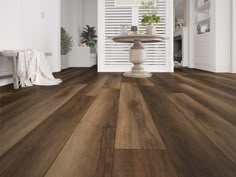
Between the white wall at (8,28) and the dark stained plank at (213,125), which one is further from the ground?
the white wall at (8,28)

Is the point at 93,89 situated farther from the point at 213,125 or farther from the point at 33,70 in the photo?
the point at 213,125

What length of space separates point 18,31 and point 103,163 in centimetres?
254

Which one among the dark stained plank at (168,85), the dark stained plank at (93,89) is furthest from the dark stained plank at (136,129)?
the dark stained plank at (168,85)

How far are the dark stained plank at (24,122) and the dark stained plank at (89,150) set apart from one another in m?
0.19

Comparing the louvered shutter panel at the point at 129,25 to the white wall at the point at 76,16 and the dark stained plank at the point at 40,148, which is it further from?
the dark stained plank at the point at 40,148

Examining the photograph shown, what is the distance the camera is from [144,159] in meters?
0.70

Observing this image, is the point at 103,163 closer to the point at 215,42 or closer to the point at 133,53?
the point at 133,53

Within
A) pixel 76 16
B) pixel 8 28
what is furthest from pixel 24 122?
pixel 76 16

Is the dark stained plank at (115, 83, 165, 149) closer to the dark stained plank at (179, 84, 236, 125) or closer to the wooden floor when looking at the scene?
the wooden floor

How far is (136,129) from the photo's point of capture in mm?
988

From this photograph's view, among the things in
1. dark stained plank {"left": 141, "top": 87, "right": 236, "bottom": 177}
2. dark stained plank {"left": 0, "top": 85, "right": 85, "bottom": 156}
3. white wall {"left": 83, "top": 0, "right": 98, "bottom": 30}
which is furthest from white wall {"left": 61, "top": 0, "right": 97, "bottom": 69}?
dark stained plank {"left": 141, "top": 87, "right": 236, "bottom": 177}

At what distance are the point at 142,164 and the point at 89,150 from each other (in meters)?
0.18

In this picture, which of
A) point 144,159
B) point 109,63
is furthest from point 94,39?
point 144,159

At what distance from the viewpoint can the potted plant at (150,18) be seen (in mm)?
3506
